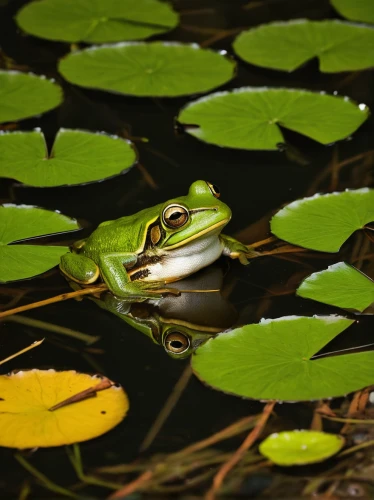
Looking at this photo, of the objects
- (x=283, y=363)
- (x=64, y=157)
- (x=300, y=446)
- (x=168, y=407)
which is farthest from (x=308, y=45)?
(x=300, y=446)

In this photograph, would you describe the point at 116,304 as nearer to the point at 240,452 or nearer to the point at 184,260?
the point at 184,260

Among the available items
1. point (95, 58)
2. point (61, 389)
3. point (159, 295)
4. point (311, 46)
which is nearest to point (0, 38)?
point (95, 58)

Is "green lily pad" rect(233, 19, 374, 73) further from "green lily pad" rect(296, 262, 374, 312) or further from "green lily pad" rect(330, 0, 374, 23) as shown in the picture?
"green lily pad" rect(296, 262, 374, 312)

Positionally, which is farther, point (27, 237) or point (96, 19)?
point (96, 19)

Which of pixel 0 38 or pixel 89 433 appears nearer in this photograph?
pixel 89 433

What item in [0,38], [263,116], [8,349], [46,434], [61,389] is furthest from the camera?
[0,38]

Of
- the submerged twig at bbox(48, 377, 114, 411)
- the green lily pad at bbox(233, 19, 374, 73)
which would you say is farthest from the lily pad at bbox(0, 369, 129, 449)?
the green lily pad at bbox(233, 19, 374, 73)

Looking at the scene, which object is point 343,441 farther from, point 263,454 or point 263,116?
point 263,116
